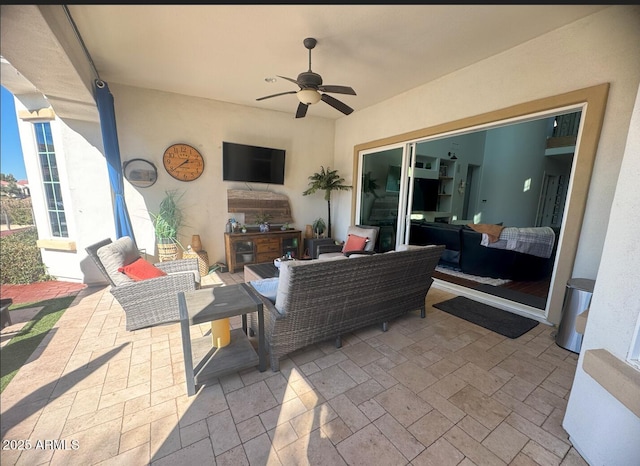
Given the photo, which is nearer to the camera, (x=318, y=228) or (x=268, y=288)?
(x=268, y=288)

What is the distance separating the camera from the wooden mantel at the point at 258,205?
4570mm

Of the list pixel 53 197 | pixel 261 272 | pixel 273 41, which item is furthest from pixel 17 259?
pixel 53 197

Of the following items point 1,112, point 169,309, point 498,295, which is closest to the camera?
point 1,112

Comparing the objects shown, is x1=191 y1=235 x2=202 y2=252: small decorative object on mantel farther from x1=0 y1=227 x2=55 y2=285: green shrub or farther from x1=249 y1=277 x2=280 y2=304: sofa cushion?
x1=0 y1=227 x2=55 y2=285: green shrub

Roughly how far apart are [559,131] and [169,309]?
9.53m

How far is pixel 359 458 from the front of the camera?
1322mm

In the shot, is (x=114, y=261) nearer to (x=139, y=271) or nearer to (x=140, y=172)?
(x=139, y=271)

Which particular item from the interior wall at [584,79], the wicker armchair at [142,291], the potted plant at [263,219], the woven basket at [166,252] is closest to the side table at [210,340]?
the wicker armchair at [142,291]

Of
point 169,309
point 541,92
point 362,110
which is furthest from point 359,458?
point 362,110

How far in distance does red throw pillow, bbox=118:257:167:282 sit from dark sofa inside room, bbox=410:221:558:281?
426 centimetres

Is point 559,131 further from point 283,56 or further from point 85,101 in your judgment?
point 85,101

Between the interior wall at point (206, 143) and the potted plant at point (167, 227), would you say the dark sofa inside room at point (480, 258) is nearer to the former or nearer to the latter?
the interior wall at point (206, 143)

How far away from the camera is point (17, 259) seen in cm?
81

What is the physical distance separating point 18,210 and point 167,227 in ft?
11.3
